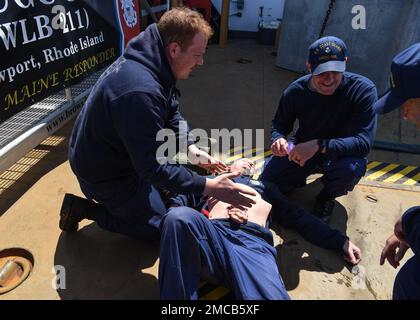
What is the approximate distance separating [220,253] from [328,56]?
183cm

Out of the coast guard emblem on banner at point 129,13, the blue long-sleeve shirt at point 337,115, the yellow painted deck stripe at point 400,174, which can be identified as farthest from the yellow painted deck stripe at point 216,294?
the coast guard emblem on banner at point 129,13

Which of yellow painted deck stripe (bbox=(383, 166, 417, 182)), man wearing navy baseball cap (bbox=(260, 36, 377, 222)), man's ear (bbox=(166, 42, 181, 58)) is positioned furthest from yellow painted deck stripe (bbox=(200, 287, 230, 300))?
yellow painted deck stripe (bbox=(383, 166, 417, 182))

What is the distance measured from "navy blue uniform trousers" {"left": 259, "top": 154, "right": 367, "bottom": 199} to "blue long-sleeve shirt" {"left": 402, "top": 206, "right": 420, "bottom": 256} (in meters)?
1.12

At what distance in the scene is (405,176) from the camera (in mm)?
4020

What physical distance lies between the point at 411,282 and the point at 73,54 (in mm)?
3842

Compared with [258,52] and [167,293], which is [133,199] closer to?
[167,293]

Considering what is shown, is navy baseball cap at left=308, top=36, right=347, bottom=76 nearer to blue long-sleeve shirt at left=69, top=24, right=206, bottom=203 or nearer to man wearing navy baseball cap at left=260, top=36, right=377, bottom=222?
man wearing navy baseball cap at left=260, top=36, right=377, bottom=222

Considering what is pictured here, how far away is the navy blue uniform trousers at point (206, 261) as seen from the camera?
1.92 meters

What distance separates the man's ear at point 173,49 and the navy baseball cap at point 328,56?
1.31 metres

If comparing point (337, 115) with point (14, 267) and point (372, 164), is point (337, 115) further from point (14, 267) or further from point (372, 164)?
point (14, 267)

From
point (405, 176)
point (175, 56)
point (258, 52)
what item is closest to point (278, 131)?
point (175, 56)

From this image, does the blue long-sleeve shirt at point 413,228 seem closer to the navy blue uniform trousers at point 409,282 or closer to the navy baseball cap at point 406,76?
the navy blue uniform trousers at point 409,282

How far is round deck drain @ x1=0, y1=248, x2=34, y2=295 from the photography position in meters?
2.43

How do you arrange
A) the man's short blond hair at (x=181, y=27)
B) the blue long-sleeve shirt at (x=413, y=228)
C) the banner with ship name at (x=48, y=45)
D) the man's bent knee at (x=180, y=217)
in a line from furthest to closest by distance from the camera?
the banner with ship name at (x=48, y=45) → the man's short blond hair at (x=181, y=27) → the man's bent knee at (x=180, y=217) → the blue long-sleeve shirt at (x=413, y=228)
